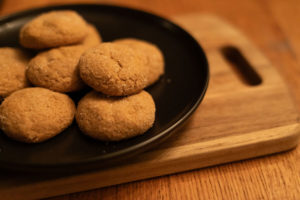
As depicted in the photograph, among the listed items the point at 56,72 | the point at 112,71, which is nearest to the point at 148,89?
the point at 112,71

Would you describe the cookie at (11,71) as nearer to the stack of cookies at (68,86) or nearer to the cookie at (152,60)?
the stack of cookies at (68,86)

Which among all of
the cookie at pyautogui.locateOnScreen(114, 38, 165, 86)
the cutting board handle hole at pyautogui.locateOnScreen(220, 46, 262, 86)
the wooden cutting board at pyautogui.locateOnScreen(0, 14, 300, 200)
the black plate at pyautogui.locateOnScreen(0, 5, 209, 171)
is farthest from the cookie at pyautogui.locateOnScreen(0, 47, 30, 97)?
the cutting board handle hole at pyautogui.locateOnScreen(220, 46, 262, 86)

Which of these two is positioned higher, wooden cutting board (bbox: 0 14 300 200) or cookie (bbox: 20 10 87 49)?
cookie (bbox: 20 10 87 49)

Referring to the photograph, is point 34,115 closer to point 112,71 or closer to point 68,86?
point 68,86

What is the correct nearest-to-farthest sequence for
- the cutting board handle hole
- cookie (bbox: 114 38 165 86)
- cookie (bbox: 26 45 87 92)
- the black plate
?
the black plate
cookie (bbox: 26 45 87 92)
cookie (bbox: 114 38 165 86)
the cutting board handle hole

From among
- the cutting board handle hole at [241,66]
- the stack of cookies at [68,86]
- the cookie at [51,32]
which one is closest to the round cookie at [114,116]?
the stack of cookies at [68,86]

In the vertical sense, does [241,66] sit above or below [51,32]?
below

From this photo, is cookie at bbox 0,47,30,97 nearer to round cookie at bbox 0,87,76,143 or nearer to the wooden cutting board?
round cookie at bbox 0,87,76,143

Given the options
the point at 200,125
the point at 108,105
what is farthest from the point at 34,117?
the point at 200,125
